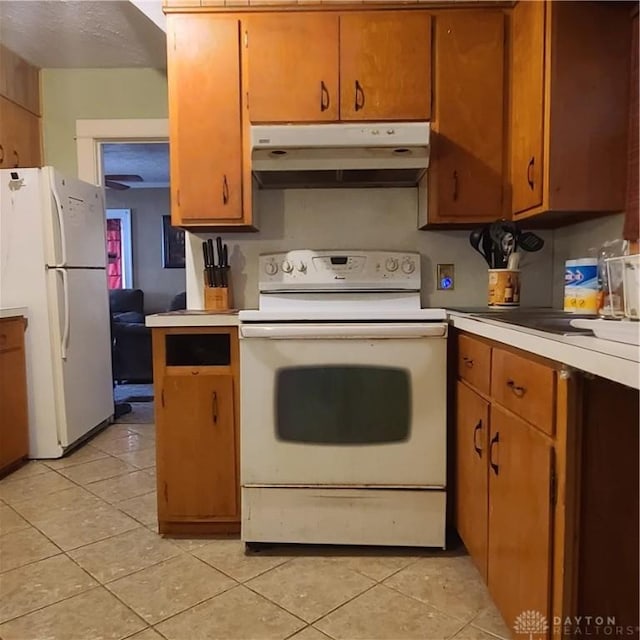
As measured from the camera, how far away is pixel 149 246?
23.6ft

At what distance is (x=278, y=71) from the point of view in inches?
89.0

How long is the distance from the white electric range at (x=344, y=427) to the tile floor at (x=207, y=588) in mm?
111

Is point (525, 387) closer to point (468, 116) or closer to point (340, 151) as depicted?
point (340, 151)

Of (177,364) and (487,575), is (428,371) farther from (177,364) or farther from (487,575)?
(177,364)

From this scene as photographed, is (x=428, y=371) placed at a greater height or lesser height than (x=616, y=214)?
lesser

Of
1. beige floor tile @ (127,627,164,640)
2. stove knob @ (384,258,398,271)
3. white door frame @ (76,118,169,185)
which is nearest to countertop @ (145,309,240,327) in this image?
stove knob @ (384,258,398,271)

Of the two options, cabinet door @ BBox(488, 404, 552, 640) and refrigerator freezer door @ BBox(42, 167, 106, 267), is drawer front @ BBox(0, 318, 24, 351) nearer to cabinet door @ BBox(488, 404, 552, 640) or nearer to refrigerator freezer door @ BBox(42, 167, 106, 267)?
refrigerator freezer door @ BBox(42, 167, 106, 267)

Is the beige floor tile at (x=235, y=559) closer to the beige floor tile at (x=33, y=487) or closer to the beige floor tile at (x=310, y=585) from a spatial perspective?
the beige floor tile at (x=310, y=585)

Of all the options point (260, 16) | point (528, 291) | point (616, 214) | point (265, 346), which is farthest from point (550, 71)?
point (265, 346)

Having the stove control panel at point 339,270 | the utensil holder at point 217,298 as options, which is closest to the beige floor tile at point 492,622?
the stove control panel at point 339,270

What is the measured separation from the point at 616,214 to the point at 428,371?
2.96ft

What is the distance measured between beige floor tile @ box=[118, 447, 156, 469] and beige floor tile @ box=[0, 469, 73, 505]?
0.36 meters

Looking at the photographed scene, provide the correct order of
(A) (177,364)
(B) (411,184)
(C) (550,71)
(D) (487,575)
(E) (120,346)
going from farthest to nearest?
(E) (120,346), (B) (411,184), (A) (177,364), (C) (550,71), (D) (487,575)

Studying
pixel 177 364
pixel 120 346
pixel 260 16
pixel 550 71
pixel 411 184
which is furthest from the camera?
pixel 120 346
